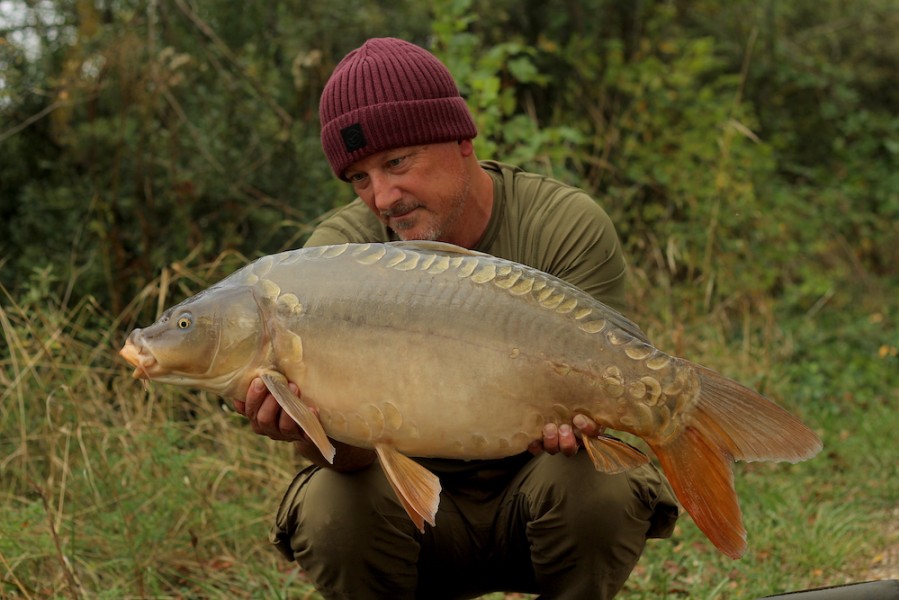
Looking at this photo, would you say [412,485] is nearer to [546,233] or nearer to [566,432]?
[566,432]

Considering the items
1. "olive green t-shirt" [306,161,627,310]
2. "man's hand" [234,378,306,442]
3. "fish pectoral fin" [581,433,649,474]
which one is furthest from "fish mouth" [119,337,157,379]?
"fish pectoral fin" [581,433,649,474]

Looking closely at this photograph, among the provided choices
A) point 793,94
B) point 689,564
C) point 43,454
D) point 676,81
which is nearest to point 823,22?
point 793,94

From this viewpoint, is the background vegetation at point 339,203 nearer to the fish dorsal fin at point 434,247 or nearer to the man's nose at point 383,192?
the man's nose at point 383,192

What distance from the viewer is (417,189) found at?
2.45 metres

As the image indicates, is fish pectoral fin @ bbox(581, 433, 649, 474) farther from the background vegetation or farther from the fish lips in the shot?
the background vegetation

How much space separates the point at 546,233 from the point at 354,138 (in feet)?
1.51

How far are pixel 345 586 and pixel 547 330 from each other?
2.39 ft

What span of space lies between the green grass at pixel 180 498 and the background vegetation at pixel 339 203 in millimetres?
12

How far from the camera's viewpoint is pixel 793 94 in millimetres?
7605

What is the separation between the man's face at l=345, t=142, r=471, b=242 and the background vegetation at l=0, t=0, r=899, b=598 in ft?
3.65

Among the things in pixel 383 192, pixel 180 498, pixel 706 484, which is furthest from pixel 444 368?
pixel 180 498

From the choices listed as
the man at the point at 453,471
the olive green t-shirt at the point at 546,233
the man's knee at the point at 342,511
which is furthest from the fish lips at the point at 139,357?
the olive green t-shirt at the point at 546,233

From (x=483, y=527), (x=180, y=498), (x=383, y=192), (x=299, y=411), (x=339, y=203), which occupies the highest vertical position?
(x=383, y=192)

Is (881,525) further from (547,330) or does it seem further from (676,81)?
(676,81)
